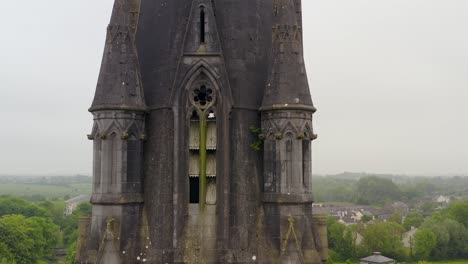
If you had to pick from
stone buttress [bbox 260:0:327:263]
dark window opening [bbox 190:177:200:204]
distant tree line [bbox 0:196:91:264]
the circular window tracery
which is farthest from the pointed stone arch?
distant tree line [bbox 0:196:91:264]

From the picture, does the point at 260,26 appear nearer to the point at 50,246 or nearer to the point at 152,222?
the point at 152,222

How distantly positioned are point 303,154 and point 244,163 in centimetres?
175

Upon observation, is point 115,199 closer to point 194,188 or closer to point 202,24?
point 194,188

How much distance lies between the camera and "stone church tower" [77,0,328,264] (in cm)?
1357

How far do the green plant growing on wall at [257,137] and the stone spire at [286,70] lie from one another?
2.19 feet

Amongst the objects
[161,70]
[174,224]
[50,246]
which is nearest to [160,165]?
[174,224]

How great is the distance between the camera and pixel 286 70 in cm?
1415

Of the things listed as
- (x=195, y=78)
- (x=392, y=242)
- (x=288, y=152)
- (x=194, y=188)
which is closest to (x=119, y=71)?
(x=195, y=78)

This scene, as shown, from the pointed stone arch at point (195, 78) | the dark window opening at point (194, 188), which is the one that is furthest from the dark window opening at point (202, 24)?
the dark window opening at point (194, 188)

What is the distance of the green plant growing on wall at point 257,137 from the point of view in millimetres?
14156

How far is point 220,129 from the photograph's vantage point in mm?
13859

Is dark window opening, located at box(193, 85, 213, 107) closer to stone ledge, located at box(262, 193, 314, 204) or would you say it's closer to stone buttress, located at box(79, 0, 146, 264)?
stone buttress, located at box(79, 0, 146, 264)

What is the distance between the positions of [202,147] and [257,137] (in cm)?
162

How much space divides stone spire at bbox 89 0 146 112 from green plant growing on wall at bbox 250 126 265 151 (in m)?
3.18
